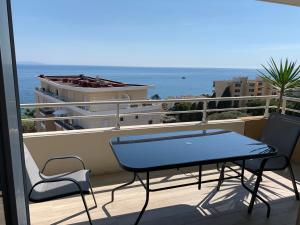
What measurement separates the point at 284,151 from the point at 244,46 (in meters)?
24.0

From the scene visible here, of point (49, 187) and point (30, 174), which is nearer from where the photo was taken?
point (30, 174)

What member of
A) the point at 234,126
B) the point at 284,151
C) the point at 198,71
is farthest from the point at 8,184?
the point at 198,71

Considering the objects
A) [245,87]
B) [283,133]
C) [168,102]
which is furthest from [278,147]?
[245,87]

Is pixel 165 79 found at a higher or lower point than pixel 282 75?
lower

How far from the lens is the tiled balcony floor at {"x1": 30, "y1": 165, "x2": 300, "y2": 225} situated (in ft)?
8.05

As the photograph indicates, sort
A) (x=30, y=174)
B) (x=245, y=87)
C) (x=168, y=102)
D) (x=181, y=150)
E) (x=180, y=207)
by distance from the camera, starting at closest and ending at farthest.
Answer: (x=30, y=174)
(x=181, y=150)
(x=180, y=207)
(x=168, y=102)
(x=245, y=87)

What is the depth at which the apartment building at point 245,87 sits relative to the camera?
14.7 feet

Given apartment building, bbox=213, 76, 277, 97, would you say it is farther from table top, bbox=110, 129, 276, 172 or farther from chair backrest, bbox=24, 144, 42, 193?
chair backrest, bbox=24, 144, 42, 193

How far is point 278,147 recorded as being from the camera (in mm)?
3018

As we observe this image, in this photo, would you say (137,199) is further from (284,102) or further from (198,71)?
(198,71)

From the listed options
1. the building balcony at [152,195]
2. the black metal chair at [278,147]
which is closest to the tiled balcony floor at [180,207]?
the building balcony at [152,195]

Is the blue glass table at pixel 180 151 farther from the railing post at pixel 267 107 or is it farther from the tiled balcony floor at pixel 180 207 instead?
the railing post at pixel 267 107

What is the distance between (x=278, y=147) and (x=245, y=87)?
2.84 metres

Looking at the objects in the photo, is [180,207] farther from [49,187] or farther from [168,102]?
[168,102]
